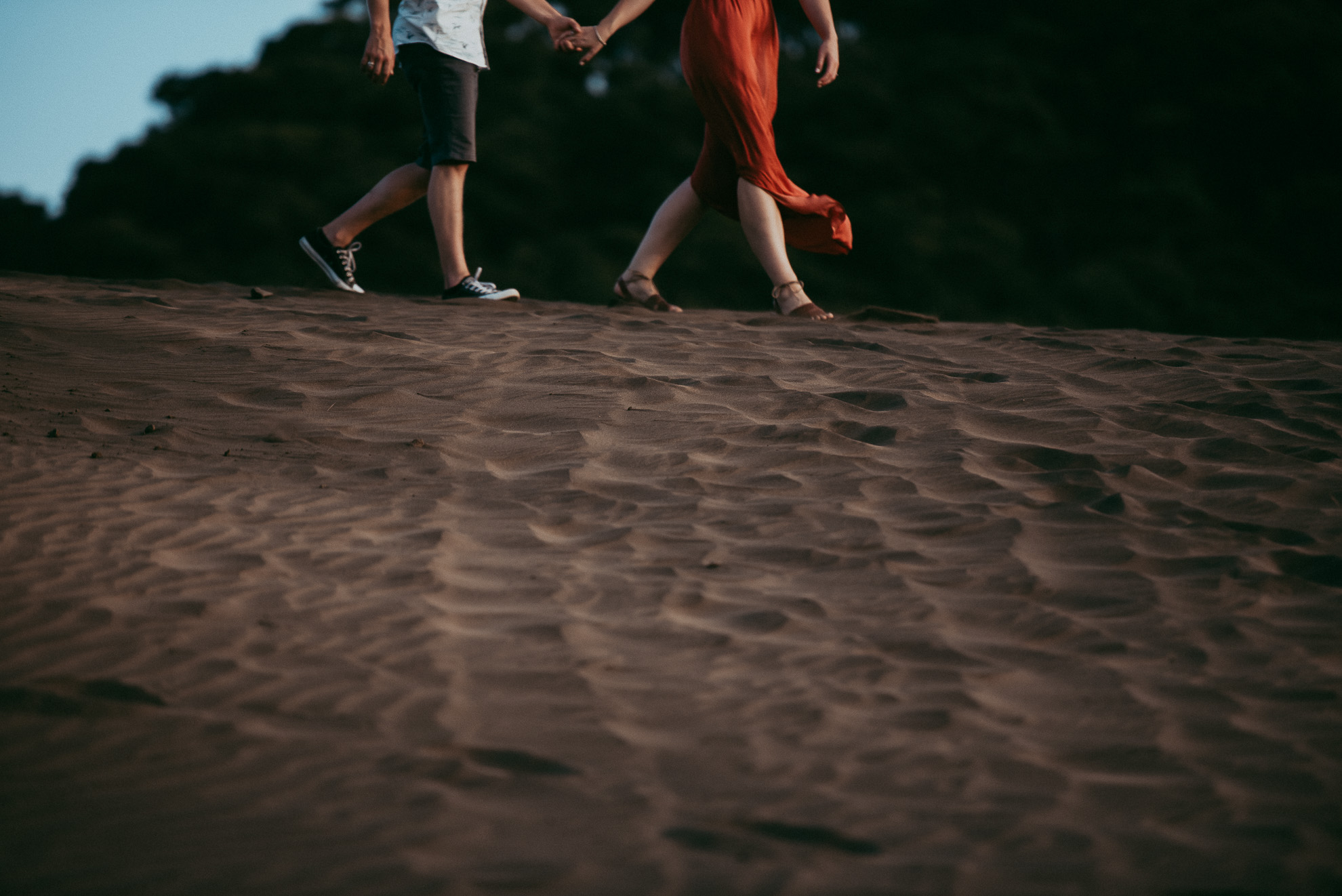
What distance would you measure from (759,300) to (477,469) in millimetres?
12276

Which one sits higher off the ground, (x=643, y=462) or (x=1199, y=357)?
(x=1199, y=357)

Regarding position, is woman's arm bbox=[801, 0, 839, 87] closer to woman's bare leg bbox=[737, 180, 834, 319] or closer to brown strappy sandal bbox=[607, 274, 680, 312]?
woman's bare leg bbox=[737, 180, 834, 319]

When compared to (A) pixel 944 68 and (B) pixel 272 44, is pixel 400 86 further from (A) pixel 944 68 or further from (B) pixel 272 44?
(A) pixel 944 68

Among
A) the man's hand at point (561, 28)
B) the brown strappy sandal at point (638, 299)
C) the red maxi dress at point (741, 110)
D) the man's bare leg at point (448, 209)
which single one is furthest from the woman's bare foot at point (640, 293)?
the man's hand at point (561, 28)

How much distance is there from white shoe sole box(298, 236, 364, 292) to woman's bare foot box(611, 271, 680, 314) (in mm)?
1265

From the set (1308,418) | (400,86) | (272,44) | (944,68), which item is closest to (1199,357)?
(1308,418)

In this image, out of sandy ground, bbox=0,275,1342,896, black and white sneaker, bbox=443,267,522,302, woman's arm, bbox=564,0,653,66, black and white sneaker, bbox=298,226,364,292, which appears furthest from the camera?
black and white sneaker, bbox=298,226,364,292

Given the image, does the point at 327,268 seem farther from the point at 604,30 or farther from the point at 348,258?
the point at 604,30

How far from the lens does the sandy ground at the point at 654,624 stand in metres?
1.66

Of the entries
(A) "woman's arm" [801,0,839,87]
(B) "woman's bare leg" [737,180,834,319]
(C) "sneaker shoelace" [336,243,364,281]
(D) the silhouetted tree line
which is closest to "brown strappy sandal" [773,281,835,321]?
(B) "woman's bare leg" [737,180,834,319]

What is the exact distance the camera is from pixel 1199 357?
15.4 feet

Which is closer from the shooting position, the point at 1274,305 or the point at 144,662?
the point at 144,662

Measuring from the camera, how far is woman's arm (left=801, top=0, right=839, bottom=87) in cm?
518

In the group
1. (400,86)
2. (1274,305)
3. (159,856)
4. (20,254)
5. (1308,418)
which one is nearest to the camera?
(159,856)
